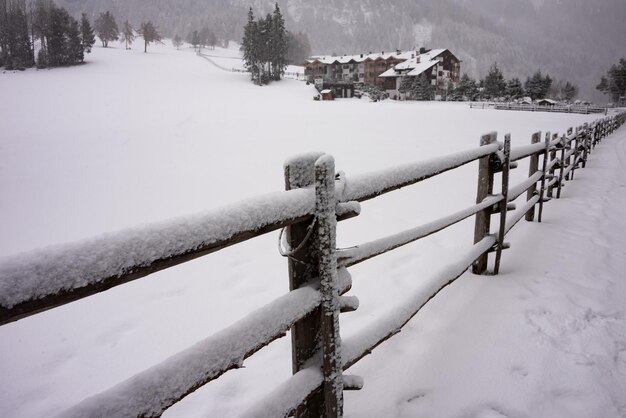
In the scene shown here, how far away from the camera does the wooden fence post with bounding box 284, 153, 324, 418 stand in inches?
61.8

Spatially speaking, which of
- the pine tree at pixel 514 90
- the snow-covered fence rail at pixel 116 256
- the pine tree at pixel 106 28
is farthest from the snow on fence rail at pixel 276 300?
the pine tree at pixel 106 28

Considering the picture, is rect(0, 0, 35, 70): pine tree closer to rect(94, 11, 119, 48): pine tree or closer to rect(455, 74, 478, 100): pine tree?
rect(94, 11, 119, 48): pine tree

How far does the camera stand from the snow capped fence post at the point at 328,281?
153 centimetres

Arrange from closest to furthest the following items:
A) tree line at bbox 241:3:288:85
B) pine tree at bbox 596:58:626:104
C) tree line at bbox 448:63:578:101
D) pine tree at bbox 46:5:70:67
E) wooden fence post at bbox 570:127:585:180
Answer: wooden fence post at bbox 570:127:585:180
tree line at bbox 241:3:288:85
tree line at bbox 448:63:578:101
pine tree at bbox 46:5:70:67
pine tree at bbox 596:58:626:104

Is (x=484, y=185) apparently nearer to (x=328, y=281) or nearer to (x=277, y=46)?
(x=328, y=281)

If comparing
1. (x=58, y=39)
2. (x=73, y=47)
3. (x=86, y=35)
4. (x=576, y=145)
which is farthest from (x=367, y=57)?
(x=576, y=145)

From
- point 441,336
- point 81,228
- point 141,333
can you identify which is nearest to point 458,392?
point 441,336

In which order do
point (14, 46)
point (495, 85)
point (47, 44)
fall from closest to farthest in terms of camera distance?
point (47, 44) < point (14, 46) < point (495, 85)

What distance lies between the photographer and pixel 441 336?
116 inches

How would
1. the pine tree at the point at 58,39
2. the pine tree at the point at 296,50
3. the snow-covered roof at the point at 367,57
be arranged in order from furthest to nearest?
the pine tree at the point at 296,50 → the snow-covered roof at the point at 367,57 → the pine tree at the point at 58,39

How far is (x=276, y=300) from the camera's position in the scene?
1502 millimetres

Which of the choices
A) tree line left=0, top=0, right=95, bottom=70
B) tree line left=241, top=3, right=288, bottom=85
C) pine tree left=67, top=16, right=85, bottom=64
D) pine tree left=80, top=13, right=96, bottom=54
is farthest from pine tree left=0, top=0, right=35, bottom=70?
tree line left=241, top=3, right=288, bottom=85

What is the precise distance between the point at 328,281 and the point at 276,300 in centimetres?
26

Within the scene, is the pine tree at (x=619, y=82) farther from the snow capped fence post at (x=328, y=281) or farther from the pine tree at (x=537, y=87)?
the snow capped fence post at (x=328, y=281)
